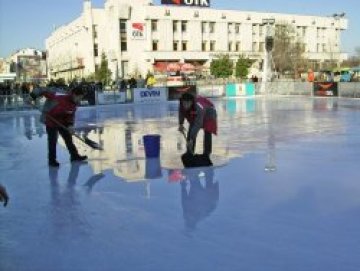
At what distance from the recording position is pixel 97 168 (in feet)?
30.0

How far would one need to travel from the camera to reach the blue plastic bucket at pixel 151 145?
978cm

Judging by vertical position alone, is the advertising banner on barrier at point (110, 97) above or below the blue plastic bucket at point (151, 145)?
above

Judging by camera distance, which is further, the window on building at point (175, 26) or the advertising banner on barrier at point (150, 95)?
the window on building at point (175, 26)

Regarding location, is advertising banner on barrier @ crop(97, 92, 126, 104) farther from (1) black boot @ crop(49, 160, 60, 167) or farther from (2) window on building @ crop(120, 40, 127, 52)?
(2) window on building @ crop(120, 40, 127, 52)

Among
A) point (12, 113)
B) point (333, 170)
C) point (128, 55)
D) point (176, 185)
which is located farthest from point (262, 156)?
point (128, 55)

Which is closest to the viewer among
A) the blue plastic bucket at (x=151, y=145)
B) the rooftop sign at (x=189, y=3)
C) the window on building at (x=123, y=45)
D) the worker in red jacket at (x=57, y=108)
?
the worker in red jacket at (x=57, y=108)

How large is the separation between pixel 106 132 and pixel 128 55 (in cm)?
5751

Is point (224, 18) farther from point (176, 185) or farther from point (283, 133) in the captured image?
point (176, 185)

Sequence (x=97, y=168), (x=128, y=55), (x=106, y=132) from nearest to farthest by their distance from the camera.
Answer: (x=97, y=168) < (x=106, y=132) < (x=128, y=55)

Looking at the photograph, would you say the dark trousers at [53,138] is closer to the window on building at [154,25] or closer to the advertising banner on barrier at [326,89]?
the advertising banner on barrier at [326,89]

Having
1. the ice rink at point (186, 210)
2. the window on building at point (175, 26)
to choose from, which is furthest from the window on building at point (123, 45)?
the ice rink at point (186, 210)

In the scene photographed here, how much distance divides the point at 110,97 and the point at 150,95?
2893 mm

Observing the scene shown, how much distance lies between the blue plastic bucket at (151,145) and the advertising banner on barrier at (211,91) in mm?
28601

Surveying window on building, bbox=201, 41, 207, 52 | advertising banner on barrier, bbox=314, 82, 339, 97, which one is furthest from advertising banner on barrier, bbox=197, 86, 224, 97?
window on building, bbox=201, 41, 207, 52
